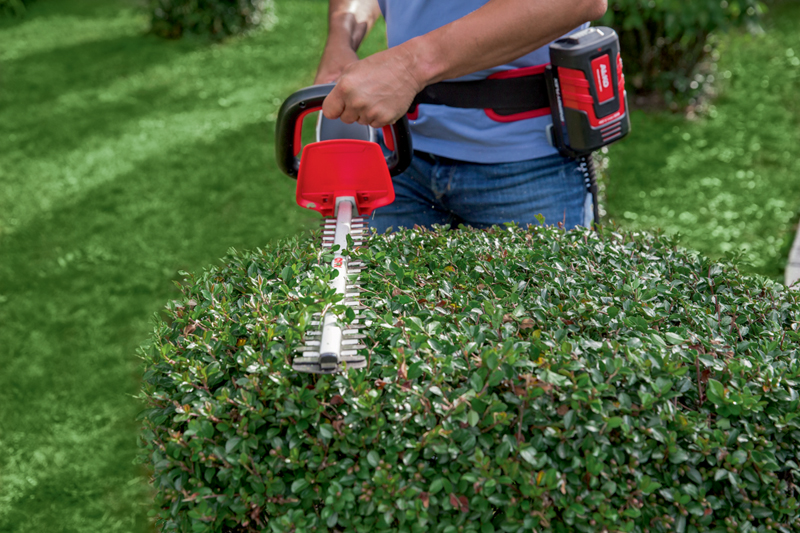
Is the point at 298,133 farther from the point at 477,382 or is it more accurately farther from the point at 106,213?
the point at 106,213

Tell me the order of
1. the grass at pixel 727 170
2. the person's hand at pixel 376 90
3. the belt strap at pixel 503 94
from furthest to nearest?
the grass at pixel 727 170 → the belt strap at pixel 503 94 → the person's hand at pixel 376 90

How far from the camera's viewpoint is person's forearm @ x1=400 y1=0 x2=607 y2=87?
1.56 meters

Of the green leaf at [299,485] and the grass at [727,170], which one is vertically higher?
the green leaf at [299,485]

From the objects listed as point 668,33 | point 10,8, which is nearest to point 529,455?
point 668,33

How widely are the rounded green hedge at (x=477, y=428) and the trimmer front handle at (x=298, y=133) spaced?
0.63m

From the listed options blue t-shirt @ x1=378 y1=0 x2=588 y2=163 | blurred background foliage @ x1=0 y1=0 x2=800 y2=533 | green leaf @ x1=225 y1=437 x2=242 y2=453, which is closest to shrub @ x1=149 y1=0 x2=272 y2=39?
blurred background foliage @ x1=0 y1=0 x2=800 y2=533

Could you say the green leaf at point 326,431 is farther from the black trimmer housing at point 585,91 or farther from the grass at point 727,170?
the grass at point 727,170

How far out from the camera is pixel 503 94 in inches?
74.5

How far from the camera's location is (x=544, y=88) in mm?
1894

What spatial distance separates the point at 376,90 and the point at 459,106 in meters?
0.47

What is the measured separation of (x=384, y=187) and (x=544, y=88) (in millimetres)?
593

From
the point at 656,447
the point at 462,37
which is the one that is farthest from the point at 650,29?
the point at 656,447

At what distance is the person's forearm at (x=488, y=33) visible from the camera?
1557 mm

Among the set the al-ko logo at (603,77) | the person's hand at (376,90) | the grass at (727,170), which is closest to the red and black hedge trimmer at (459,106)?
the al-ko logo at (603,77)
